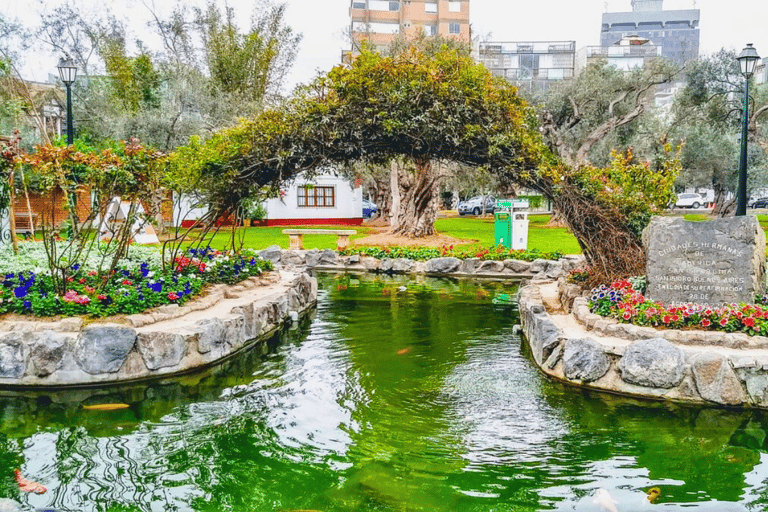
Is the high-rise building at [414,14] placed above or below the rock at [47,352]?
above

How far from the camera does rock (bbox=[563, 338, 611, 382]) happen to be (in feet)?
21.8

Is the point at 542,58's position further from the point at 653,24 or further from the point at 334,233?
the point at 653,24

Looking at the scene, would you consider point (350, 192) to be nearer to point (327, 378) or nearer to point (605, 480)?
point (327, 378)

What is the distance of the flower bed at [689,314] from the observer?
6.65 m

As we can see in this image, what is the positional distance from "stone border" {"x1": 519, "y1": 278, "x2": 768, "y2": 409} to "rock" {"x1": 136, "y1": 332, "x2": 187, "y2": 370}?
394cm

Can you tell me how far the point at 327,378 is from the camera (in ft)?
23.6

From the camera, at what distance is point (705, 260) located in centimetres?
728

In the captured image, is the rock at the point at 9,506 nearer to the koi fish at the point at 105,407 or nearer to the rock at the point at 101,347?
the koi fish at the point at 105,407

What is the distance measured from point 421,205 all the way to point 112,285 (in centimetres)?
1403

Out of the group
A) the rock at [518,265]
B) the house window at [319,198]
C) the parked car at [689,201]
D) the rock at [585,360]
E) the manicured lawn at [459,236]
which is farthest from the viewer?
the parked car at [689,201]

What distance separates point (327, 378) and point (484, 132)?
381 cm

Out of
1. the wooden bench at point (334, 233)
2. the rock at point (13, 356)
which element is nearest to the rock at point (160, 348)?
the rock at point (13, 356)

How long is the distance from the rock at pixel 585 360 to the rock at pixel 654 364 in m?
0.24

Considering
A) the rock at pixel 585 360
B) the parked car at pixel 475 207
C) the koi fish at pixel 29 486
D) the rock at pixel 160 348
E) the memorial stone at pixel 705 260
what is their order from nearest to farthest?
the koi fish at pixel 29 486 → the rock at pixel 585 360 → the rock at pixel 160 348 → the memorial stone at pixel 705 260 → the parked car at pixel 475 207
